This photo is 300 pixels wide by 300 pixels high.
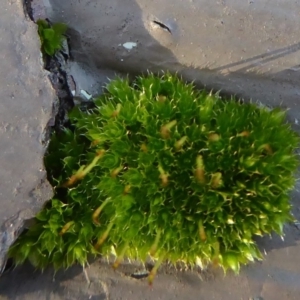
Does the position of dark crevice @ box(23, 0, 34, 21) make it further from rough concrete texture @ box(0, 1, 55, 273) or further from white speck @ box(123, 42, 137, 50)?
white speck @ box(123, 42, 137, 50)

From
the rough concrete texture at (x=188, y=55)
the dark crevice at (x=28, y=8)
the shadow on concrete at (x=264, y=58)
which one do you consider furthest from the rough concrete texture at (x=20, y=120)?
the shadow on concrete at (x=264, y=58)

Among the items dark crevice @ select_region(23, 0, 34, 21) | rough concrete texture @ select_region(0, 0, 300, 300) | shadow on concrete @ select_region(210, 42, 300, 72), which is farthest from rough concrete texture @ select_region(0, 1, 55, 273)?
shadow on concrete @ select_region(210, 42, 300, 72)

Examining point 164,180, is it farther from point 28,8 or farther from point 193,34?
point 28,8

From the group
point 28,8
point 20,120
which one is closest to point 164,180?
point 20,120

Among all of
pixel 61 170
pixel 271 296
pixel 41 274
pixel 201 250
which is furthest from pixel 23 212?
pixel 271 296

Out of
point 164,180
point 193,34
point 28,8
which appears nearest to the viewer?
point 164,180

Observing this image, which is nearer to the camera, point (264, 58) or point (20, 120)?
point (20, 120)
